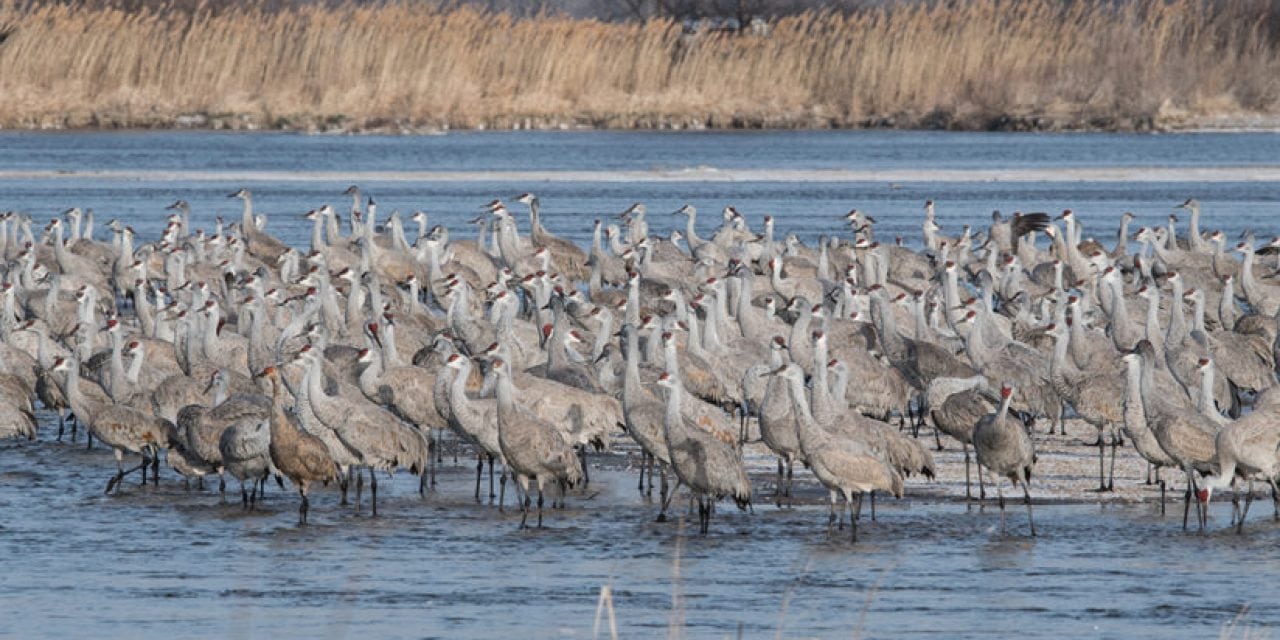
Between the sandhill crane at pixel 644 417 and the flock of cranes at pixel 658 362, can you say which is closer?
the flock of cranes at pixel 658 362

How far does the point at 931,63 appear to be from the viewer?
47156 mm

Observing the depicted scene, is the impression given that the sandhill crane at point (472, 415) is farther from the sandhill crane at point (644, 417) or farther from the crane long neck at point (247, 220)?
the crane long neck at point (247, 220)

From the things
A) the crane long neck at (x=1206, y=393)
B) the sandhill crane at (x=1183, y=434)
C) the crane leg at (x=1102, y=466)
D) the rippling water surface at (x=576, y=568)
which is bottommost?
the rippling water surface at (x=576, y=568)

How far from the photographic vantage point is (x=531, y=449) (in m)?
12.9

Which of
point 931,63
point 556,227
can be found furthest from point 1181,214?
point 931,63

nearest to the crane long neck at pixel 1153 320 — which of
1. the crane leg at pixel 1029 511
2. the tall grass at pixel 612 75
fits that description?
the crane leg at pixel 1029 511

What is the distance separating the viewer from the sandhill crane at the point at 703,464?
12445mm

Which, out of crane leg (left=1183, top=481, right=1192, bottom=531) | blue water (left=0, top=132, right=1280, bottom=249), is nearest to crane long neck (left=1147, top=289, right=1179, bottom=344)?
crane leg (left=1183, top=481, right=1192, bottom=531)

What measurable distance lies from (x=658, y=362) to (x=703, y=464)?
11.9ft

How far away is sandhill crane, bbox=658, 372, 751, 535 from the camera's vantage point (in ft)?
40.8

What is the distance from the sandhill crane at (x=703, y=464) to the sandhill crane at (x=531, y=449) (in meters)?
0.62

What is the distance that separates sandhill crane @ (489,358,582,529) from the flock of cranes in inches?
0.7

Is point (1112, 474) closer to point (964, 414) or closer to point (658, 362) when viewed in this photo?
point (964, 414)

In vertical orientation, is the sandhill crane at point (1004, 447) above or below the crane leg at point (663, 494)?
above
